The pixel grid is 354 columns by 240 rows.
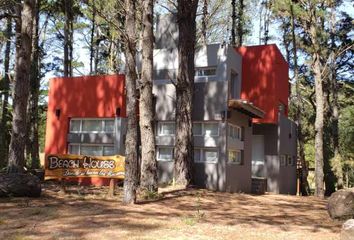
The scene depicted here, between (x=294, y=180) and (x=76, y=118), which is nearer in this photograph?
(x=76, y=118)

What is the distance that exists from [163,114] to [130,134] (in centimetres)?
849

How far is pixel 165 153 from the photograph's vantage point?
64.3 feet

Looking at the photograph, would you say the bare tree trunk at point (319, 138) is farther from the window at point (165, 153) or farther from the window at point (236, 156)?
the window at point (165, 153)

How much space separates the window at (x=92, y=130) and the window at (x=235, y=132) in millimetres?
5448

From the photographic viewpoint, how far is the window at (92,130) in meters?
20.8

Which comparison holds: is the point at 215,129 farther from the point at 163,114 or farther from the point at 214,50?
the point at 214,50

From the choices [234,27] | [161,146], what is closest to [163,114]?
[161,146]

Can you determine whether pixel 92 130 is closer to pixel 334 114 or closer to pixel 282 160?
pixel 282 160

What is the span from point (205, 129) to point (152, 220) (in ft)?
32.0

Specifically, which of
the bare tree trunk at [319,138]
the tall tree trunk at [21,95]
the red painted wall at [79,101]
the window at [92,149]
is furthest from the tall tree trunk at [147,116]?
the bare tree trunk at [319,138]

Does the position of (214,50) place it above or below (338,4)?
below

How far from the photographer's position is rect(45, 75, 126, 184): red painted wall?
67.8 feet

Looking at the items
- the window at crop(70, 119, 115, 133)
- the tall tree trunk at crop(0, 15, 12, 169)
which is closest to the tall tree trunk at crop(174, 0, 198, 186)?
the window at crop(70, 119, 115, 133)

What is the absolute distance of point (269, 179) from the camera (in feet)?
78.7
